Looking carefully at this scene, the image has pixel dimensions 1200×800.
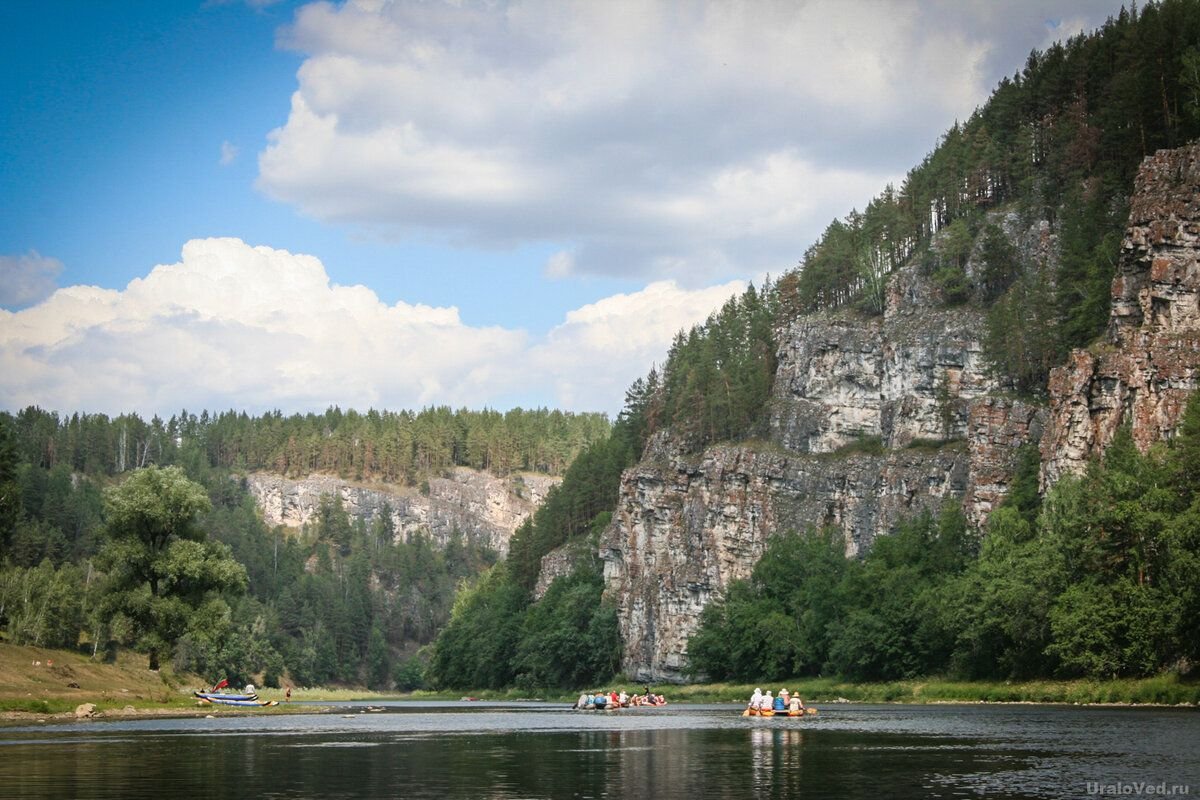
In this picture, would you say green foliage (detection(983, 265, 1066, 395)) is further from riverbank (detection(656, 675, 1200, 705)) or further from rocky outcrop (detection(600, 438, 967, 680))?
riverbank (detection(656, 675, 1200, 705))

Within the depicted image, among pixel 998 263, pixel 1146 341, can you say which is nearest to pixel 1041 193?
pixel 998 263

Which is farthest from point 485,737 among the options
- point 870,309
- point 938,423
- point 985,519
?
point 870,309

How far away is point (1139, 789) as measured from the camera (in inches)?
1363

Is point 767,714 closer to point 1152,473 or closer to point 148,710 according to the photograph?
point 1152,473

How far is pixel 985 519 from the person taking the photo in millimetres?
132875

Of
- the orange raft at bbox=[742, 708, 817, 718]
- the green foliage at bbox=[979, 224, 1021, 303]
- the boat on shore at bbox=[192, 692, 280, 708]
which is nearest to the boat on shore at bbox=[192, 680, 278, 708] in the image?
the boat on shore at bbox=[192, 692, 280, 708]

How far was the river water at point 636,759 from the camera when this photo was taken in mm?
37312

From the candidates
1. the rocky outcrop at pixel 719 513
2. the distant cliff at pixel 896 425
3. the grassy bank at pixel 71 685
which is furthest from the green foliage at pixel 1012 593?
the grassy bank at pixel 71 685

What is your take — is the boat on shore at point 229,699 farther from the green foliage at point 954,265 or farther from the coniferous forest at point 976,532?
the green foliage at point 954,265

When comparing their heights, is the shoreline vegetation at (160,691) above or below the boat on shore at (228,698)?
above

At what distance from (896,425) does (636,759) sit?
112034mm

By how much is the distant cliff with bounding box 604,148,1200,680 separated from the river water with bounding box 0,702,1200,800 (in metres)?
41.4

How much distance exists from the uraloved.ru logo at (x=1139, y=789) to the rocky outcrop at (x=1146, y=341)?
7467cm

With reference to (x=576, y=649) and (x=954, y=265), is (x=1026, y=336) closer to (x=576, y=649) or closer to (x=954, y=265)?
(x=954, y=265)
